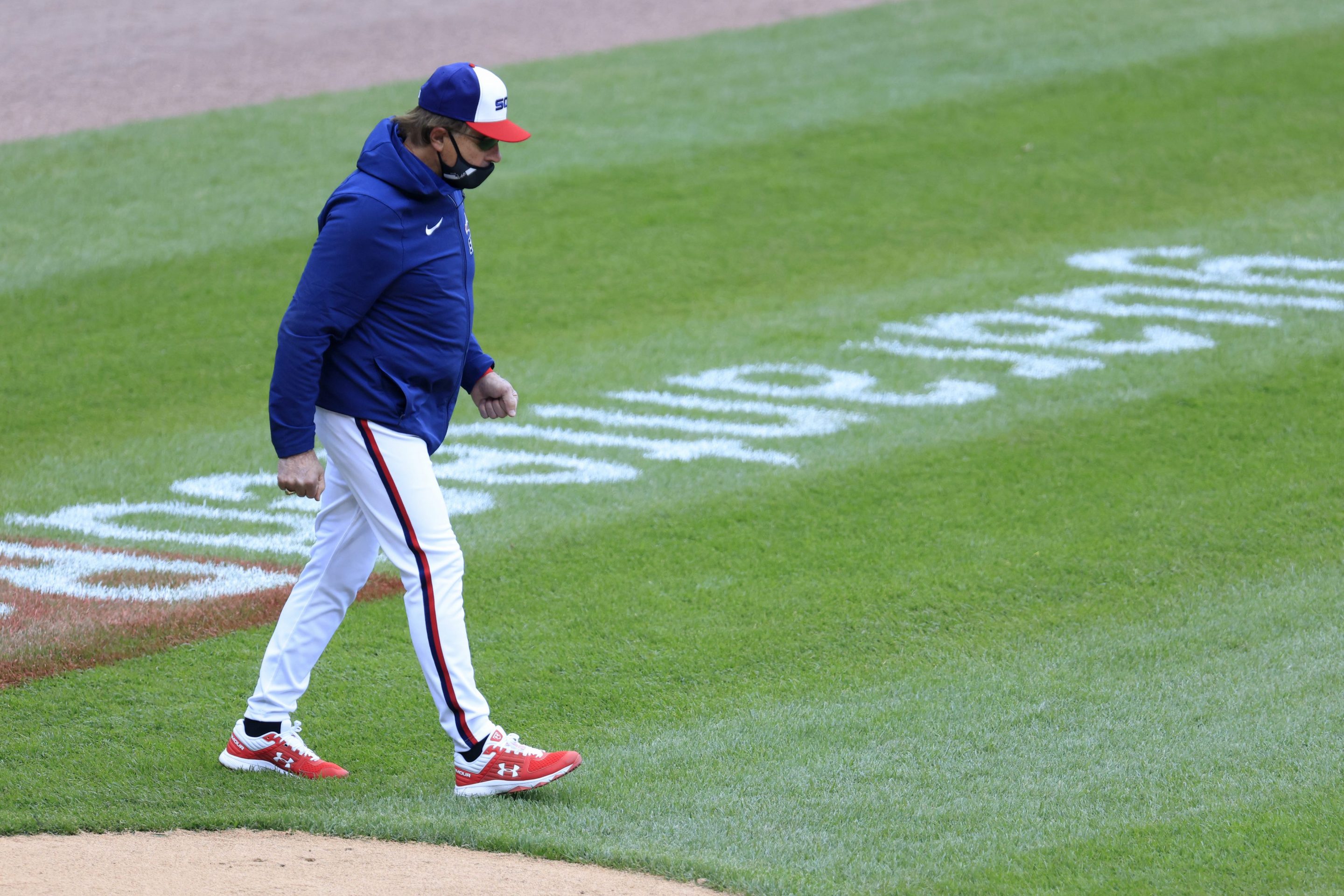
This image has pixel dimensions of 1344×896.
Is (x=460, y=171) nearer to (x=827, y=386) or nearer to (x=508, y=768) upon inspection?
(x=508, y=768)

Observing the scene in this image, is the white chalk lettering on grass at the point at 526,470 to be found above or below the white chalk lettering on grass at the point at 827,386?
above

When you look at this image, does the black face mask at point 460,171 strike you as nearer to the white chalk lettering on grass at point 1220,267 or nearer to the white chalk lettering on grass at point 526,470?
the white chalk lettering on grass at point 526,470

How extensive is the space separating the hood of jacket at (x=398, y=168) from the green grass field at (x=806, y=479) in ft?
5.93

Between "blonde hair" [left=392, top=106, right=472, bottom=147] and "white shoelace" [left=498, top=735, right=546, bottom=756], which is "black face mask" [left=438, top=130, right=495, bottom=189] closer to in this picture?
"blonde hair" [left=392, top=106, right=472, bottom=147]

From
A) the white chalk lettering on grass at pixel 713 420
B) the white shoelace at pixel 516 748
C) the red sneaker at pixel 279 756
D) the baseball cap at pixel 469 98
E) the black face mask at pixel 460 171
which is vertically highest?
the baseball cap at pixel 469 98

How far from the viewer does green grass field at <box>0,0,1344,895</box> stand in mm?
4770

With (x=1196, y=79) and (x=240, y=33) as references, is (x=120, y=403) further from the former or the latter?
(x=1196, y=79)

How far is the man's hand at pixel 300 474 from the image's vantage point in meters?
4.61

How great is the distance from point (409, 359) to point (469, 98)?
0.78m

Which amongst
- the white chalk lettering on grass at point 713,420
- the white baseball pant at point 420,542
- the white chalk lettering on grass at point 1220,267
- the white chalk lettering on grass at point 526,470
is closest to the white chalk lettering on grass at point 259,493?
the white chalk lettering on grass at point 526,470

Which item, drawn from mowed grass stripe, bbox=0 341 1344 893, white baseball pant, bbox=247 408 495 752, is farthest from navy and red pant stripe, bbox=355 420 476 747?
mowed grass stripe, bbox=0 341 1344 893

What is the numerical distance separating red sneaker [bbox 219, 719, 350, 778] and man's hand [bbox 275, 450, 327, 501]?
876mm

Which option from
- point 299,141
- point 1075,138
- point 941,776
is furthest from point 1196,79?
point 941,776

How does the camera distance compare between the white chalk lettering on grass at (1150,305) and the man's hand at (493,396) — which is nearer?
the man's hand at (493,396)
